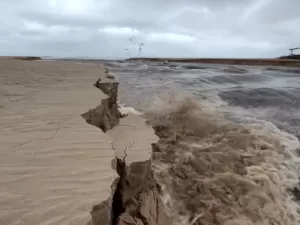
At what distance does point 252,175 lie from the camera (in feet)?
12.1

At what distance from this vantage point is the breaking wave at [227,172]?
2977mm

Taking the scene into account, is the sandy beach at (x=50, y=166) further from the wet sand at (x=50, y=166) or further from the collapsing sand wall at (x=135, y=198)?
A: the collapsing sand wall at (x=135, y=198)

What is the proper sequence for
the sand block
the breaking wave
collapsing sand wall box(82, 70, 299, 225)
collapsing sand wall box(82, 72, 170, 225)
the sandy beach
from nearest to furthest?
the sandy beach → collapsing sand wall box(82, 72, 170, 225) → collapsing sand wall box(82, 70, 299, 225) → the sand block → the breaking wave

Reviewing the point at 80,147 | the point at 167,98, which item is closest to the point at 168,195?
the point at 80,147

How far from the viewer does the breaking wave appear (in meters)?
2.98

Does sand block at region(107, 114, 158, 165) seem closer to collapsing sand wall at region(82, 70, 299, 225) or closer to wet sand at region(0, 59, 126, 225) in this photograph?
collapsing sand wall at region(82, 70, 299, 225)

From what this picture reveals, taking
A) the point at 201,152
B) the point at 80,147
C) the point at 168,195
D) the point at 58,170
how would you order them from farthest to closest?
the point at 201,152, the point at 168,195, the point at 80,147, the point at 58,170

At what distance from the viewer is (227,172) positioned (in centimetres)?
373

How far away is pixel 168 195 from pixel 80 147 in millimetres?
1199

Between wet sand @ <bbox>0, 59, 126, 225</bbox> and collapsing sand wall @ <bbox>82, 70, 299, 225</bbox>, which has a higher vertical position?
wet sand @ <bbox>0, 59, 126, 225</bbox>

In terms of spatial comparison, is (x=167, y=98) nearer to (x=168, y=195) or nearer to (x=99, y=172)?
(x=168, y=195)

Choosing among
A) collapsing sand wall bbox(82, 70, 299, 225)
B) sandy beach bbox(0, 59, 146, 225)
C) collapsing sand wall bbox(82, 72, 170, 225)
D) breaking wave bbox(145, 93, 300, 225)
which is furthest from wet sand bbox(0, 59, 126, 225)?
breaking wave bbox(145, 93, 300, 225)

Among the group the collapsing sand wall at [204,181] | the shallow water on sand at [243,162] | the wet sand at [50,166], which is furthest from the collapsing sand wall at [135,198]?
the shallow water on sand at [243,162]

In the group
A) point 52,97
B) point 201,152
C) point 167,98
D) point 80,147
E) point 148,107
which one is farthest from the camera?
point 167,98
